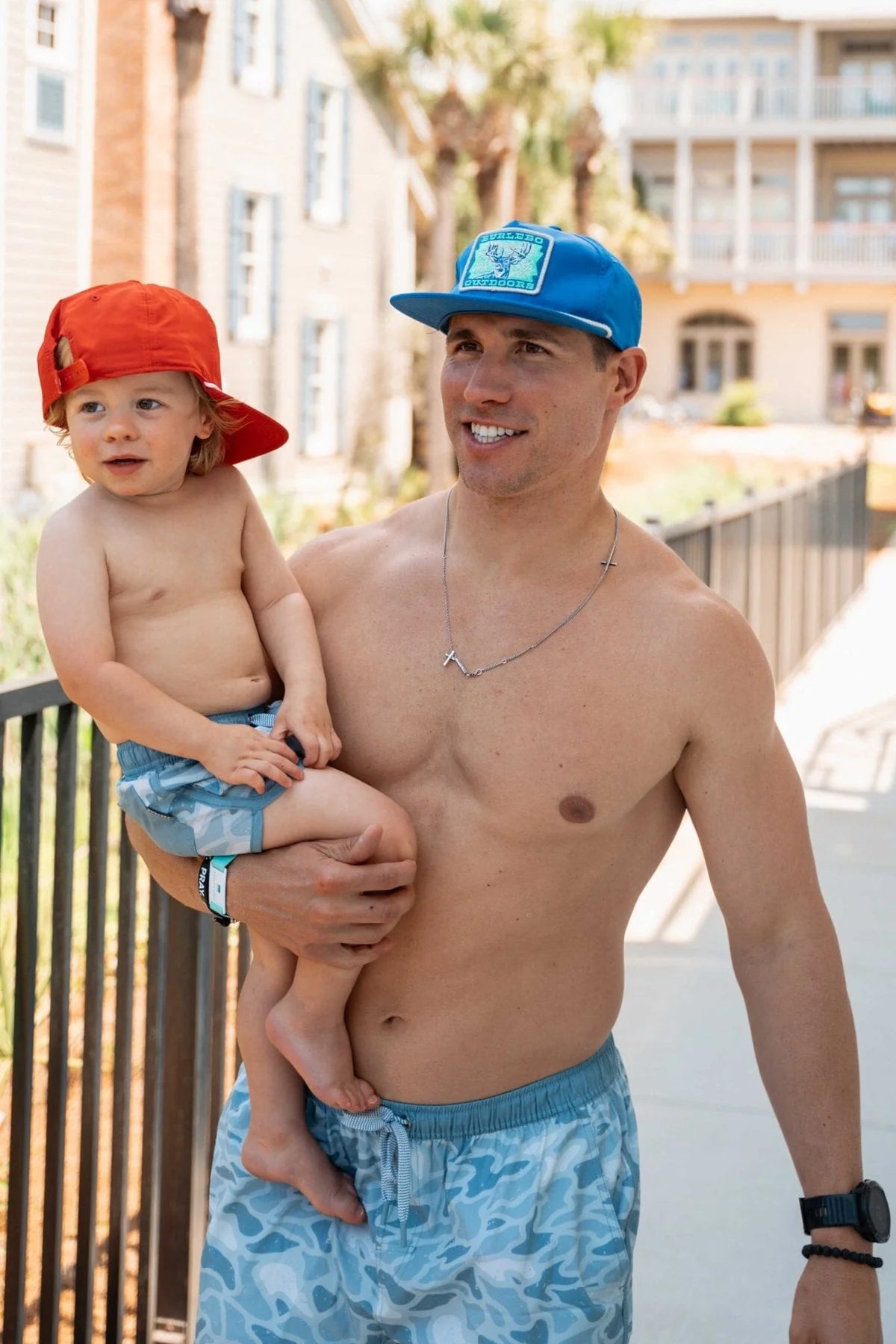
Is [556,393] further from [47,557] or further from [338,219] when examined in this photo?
[338,219]

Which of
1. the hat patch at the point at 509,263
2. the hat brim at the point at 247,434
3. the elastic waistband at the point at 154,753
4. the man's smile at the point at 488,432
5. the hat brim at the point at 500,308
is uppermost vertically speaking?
the hat patch at the point at 509,263

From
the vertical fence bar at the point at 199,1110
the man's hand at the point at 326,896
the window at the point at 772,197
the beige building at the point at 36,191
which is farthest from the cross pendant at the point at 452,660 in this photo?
the window at the point at 772,197

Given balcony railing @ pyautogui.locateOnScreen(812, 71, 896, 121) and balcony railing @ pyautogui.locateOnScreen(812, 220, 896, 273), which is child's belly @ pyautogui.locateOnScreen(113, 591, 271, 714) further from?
balcony railing @ pyautogui.locateOnScreen(812, 71, 896, 121)

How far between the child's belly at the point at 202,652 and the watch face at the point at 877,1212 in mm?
1122

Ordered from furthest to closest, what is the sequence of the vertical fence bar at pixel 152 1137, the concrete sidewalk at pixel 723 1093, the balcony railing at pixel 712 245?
the balcony railing at pixel 712 245 → the concrete sidewalk at pixel 723 1093 → the vertical fence bar at pixel 152 1137

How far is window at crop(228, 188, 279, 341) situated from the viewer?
→ 75.8 ft

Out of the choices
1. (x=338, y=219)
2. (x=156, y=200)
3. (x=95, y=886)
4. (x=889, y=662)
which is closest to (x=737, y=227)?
(x=338, y=219)

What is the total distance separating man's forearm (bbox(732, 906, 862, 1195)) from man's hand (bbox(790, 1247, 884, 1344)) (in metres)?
0.11

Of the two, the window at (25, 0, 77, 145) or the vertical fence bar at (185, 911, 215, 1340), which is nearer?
the vertical fence bar at (185, 911, 215, 1340)

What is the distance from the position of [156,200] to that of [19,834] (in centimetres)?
1850

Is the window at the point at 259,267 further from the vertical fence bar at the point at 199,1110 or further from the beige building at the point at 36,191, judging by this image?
the vertical fence bar at the point at 199,1110

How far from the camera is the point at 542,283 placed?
2.21 meters

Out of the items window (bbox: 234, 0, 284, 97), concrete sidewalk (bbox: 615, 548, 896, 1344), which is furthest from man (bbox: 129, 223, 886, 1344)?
window (bbox: 234, 0, 284, 97)

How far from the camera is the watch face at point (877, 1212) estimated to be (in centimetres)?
223
